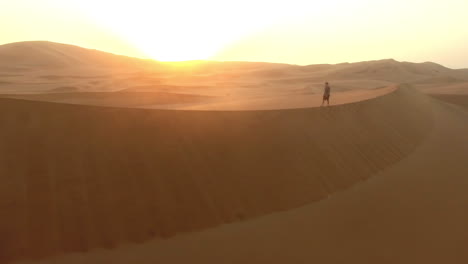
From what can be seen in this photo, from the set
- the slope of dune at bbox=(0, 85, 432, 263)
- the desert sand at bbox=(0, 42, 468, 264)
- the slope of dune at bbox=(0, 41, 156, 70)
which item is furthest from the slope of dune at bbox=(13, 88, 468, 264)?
the slope of dune at bbox=(0, 41, 156, 70)

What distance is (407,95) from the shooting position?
1769 cm

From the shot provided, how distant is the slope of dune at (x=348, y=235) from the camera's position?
5207 millimetres

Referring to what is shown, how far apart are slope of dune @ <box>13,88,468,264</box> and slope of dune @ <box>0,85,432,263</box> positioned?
22cm

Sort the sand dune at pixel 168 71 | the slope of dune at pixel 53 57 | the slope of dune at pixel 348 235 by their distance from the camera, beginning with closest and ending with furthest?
the slope of dune at pixel 348 235 < the sand dune at pixel 168 71 < the slope of dune at pixel 53 57

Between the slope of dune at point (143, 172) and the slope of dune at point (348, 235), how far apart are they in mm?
220

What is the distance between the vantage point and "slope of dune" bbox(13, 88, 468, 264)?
5.21 meters

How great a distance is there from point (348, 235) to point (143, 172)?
310 centimetres

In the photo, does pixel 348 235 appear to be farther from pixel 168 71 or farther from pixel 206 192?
pixel 168 71

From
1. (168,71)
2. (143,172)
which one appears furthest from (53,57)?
(143,172)

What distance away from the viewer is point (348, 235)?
5.92 metres

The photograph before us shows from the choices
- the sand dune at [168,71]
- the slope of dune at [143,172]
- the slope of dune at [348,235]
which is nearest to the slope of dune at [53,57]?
the sand dune at [168,71]

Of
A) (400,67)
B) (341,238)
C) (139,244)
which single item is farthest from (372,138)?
(400,67)

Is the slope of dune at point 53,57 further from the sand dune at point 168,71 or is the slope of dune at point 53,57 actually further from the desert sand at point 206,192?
the desert sand at point 206,192

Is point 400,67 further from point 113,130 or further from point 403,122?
point 113,130
